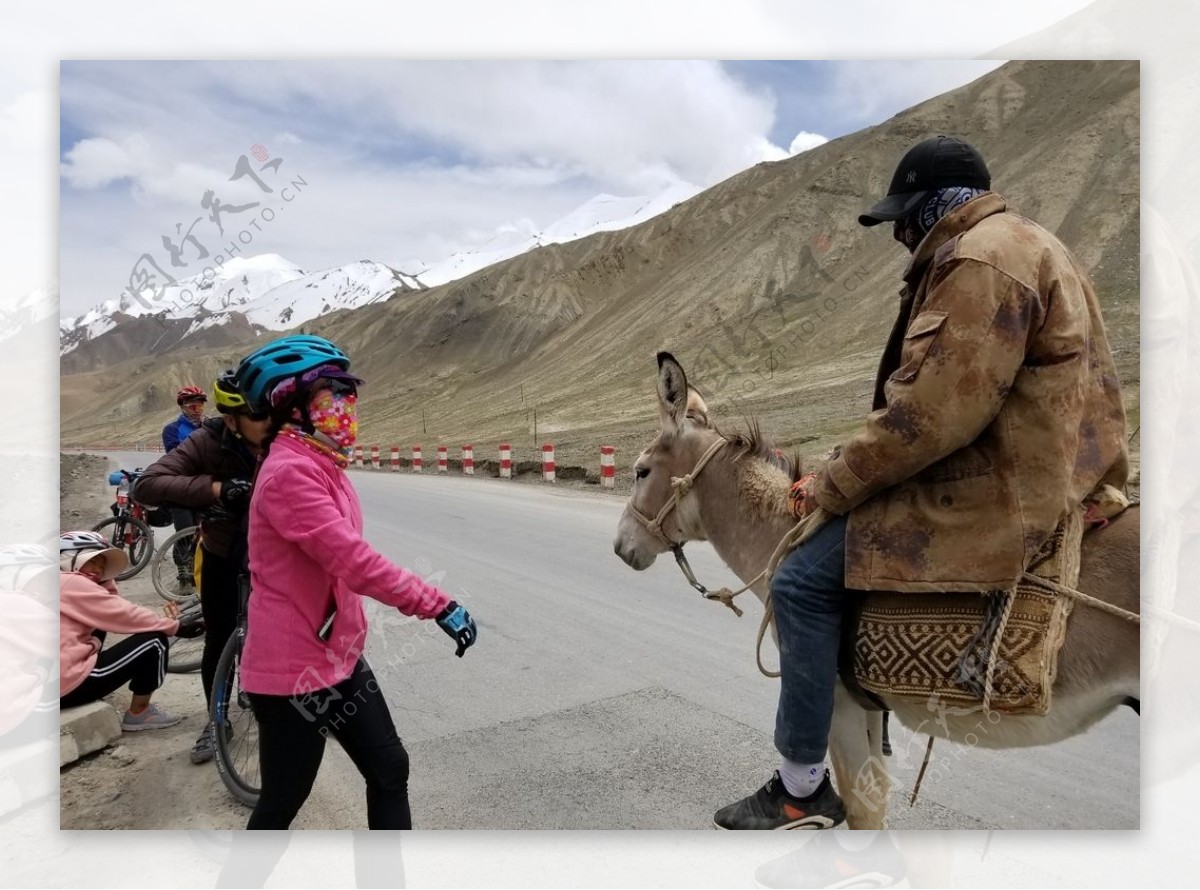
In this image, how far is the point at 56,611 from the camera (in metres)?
3.67

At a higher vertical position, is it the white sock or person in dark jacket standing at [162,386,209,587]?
person in dark jacket standing at [162,386,209,587]

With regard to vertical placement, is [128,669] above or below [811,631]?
below

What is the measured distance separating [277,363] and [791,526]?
1.84 m

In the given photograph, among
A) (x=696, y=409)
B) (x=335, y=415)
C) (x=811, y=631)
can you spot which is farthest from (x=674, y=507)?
(x=335, y=415)

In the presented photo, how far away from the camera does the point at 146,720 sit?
4.38m

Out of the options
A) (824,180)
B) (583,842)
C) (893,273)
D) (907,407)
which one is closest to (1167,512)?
(907,407)

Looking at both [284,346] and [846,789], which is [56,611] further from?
[846,789]

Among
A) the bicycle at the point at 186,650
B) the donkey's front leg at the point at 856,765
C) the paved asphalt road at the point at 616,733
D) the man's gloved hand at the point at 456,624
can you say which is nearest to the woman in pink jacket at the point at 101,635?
the bicycle at the point at 186,650

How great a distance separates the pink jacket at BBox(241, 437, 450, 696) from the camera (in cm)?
242

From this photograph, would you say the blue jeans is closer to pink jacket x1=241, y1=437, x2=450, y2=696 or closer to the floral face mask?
pink jacket x1=241, y1=437, x2=450, y2=696

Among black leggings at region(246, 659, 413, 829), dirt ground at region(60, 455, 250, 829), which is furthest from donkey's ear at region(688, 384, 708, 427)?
dirt ground at region(60, 455, 250, 829)

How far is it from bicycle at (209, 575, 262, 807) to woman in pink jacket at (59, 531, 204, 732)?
1.81ft

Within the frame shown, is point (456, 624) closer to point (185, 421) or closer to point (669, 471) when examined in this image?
point (669, 471)

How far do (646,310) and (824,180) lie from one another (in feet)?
38.7
